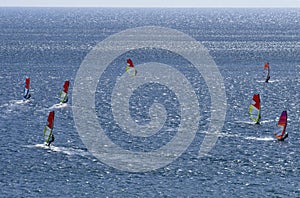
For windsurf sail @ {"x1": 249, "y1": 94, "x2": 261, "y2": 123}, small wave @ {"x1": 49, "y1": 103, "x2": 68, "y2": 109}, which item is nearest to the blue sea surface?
small wave @ {"x1": 49, "y1": 103, "x2": 68, "y2": 109}

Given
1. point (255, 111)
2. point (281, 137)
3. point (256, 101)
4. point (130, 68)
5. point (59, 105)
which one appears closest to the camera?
point (281, 137)

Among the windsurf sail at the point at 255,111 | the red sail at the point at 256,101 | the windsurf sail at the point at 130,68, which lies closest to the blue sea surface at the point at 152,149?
the windsurf sail at the point at 255,111

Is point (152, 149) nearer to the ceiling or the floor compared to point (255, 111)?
nearer to the floor

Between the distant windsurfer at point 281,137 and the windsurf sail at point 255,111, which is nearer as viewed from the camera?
the distant windsurfer at point 281,137

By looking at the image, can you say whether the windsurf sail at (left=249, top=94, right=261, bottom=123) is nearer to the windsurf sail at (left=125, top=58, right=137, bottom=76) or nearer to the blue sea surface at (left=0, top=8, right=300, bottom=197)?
the blue sea surface at (left=0, top=8, right=300, bottom=197)

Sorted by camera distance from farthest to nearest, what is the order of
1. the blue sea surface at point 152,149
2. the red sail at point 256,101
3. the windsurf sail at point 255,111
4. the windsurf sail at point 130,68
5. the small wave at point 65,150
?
the windsurf sail at point 130,68 < the red sail at point 256,101 < the windsurf sail at point 255,111 < the small wave at point 65,150 < the blue sea surface at point 152,149

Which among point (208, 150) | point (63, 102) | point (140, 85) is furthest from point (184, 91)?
point (208, 150)

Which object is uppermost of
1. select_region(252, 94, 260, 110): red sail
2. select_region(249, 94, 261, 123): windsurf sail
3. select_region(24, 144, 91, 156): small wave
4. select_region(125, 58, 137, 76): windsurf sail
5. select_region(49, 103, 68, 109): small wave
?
select_region(125, 58, 137, 76): windsurf sail

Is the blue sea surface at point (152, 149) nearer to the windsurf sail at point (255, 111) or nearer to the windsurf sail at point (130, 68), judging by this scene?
the windsurf sail at point (255, 111)

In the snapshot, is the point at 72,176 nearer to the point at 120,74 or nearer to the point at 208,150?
the point at 208,150

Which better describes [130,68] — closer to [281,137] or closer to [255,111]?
[255,111]

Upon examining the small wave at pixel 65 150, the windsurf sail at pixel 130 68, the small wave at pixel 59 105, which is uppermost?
the windsurf sail at pixel 130 68

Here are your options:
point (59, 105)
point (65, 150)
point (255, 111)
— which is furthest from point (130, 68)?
point (65, 150)

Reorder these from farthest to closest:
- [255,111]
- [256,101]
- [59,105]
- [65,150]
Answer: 1. [59,105]
2. [256,101]
3. [255,111]
4. [65,150]
